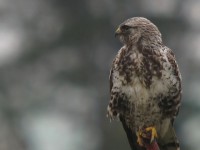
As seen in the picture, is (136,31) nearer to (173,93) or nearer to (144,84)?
(144,84)

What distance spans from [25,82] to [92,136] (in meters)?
2.25

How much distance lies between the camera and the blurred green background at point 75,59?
2669cm

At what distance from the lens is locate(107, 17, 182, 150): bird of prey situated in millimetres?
10070

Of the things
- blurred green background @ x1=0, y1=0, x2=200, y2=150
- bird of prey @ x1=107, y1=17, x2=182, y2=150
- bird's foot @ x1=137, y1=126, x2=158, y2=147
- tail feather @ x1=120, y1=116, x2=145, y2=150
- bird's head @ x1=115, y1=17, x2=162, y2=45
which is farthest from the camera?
blurred green background @ x1=0, y1=0, x2=200, y2=150

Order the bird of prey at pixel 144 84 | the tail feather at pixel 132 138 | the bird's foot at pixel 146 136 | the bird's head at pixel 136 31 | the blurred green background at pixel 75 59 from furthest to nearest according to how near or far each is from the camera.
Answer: the blurred green background at pixel 75 59, the tail feather at pixel 132 138, the bird's head at pixel 136 31, the bird of prey at pixel 144 84, the bird's foot at pixel 146 136

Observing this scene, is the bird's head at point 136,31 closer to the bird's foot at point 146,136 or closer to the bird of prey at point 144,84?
the bird of prey at point 144,84

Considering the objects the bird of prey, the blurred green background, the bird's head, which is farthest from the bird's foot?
the blurred green background

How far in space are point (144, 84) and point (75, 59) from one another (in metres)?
18.6

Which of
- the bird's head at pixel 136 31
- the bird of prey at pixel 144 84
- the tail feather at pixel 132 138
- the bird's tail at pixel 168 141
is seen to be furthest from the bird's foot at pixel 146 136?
the bird's head at pixel 136 31

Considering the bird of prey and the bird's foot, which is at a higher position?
the bird of prey

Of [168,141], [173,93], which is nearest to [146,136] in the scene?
[173,93]

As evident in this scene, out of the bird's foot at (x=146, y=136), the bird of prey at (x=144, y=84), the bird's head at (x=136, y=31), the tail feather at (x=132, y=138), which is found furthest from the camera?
the tail feather at (x=132, y=138)

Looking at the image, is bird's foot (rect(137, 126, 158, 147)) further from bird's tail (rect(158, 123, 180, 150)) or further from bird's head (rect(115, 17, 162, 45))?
bird's head (rect(115, 17, 162, 45))

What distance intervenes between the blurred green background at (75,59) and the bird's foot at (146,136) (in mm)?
15299
